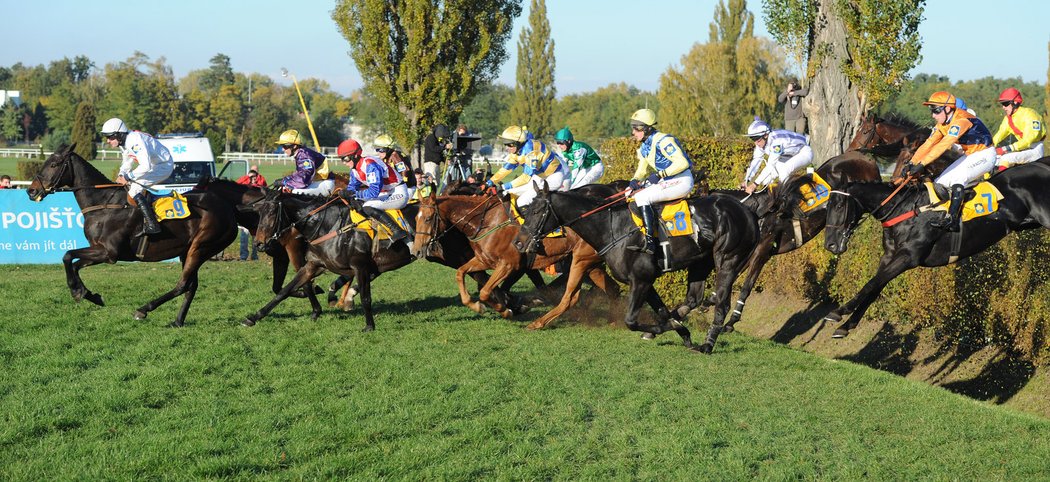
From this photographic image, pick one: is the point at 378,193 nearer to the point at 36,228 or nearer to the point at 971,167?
the point at 971,167

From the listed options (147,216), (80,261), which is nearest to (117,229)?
(147,216)

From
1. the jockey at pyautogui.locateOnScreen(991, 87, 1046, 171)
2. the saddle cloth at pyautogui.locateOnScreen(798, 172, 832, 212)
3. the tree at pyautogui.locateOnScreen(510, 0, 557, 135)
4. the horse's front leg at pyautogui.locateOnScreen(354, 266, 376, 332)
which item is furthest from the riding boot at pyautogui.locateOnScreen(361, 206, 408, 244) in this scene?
the tree at pyautogui.locateOnScreen(510, 0, 557, 135)

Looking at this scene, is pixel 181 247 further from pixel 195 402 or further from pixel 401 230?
pixel 195 402

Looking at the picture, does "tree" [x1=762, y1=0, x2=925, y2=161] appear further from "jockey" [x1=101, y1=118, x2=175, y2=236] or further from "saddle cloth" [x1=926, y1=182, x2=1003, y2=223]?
"jockey" [x1=101, y1=118, x2=175, y2=236]

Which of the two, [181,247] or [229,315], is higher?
[181,247]

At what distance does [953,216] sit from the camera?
9.19m

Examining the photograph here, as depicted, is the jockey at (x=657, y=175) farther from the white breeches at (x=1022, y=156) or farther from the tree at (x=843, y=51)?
the tree at (x=843, y=51)

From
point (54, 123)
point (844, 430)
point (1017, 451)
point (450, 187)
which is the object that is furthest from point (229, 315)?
point (54, 123)

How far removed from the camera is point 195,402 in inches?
295

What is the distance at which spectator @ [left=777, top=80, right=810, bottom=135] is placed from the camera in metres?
16.1

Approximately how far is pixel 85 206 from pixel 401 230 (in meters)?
3.53

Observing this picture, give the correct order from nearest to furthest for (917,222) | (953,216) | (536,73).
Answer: (953,216), (917,222), (536,73)

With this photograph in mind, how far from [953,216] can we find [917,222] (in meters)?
0.33

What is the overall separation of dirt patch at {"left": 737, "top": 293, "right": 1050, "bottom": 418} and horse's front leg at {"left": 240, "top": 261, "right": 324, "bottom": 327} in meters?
6.20
